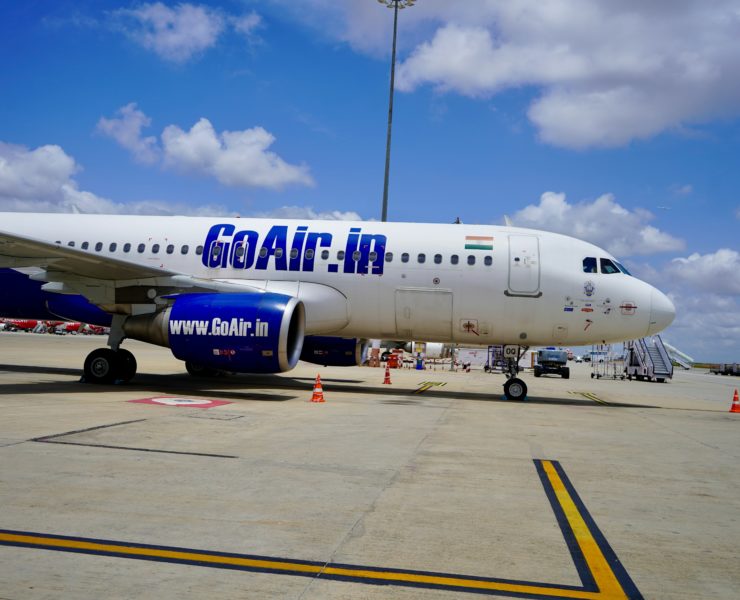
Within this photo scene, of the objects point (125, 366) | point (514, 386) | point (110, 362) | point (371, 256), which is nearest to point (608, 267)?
point (514, 386)

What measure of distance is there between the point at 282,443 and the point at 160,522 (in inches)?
139

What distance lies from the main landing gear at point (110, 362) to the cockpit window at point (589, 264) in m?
11.1

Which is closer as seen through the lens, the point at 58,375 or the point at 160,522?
the point at 160,522

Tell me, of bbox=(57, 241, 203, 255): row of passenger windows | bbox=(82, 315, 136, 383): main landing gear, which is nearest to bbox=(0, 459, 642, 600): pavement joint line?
bbox=(82, 315, 136, 383): main landing gear

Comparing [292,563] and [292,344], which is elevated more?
[292,344]

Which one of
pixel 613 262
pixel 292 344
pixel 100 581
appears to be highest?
pixel 613 262

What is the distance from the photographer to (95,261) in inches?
523

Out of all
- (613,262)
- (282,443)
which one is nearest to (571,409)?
(613,262)

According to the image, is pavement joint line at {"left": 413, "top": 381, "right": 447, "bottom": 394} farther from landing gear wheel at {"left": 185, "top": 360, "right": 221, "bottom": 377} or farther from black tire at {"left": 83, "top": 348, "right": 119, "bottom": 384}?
black tire at {"left": 83, "top": 348, "right": 119, "bottom": 384}

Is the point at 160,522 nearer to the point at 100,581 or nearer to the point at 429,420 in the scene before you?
the point at 100,581

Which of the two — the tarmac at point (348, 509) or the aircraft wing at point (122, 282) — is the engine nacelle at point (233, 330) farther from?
the tarmac at point (348, 509)

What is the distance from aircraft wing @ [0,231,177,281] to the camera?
12.4 metres

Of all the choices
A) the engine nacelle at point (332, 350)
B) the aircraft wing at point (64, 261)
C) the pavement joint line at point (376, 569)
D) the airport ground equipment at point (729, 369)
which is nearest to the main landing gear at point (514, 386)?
the engine nacelle at point (332, 350)

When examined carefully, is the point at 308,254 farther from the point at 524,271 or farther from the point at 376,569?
the point at 376,569
